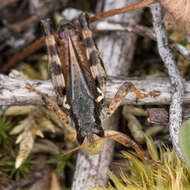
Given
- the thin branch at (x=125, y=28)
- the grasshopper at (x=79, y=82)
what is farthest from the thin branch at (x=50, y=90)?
the thin branch at (x=125, y=28)

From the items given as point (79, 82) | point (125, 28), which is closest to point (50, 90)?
point (79, 82)

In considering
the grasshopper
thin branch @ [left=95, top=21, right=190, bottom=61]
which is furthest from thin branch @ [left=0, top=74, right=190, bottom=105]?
thin branch @ [left=95, top=21, right=190, bottom=61]

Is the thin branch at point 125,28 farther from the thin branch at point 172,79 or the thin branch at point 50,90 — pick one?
the thin branch at point 50,90

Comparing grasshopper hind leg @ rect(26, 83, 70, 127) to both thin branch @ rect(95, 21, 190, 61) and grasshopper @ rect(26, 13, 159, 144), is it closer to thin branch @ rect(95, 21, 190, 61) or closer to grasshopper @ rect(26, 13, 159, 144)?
grasshopper @ rect(26, 13, 159, 144)

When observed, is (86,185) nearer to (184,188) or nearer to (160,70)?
(184,188)

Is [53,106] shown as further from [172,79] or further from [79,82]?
[172,79]

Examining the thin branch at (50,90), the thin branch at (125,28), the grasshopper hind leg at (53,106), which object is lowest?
the grasshopper hind leg at (53,106)
